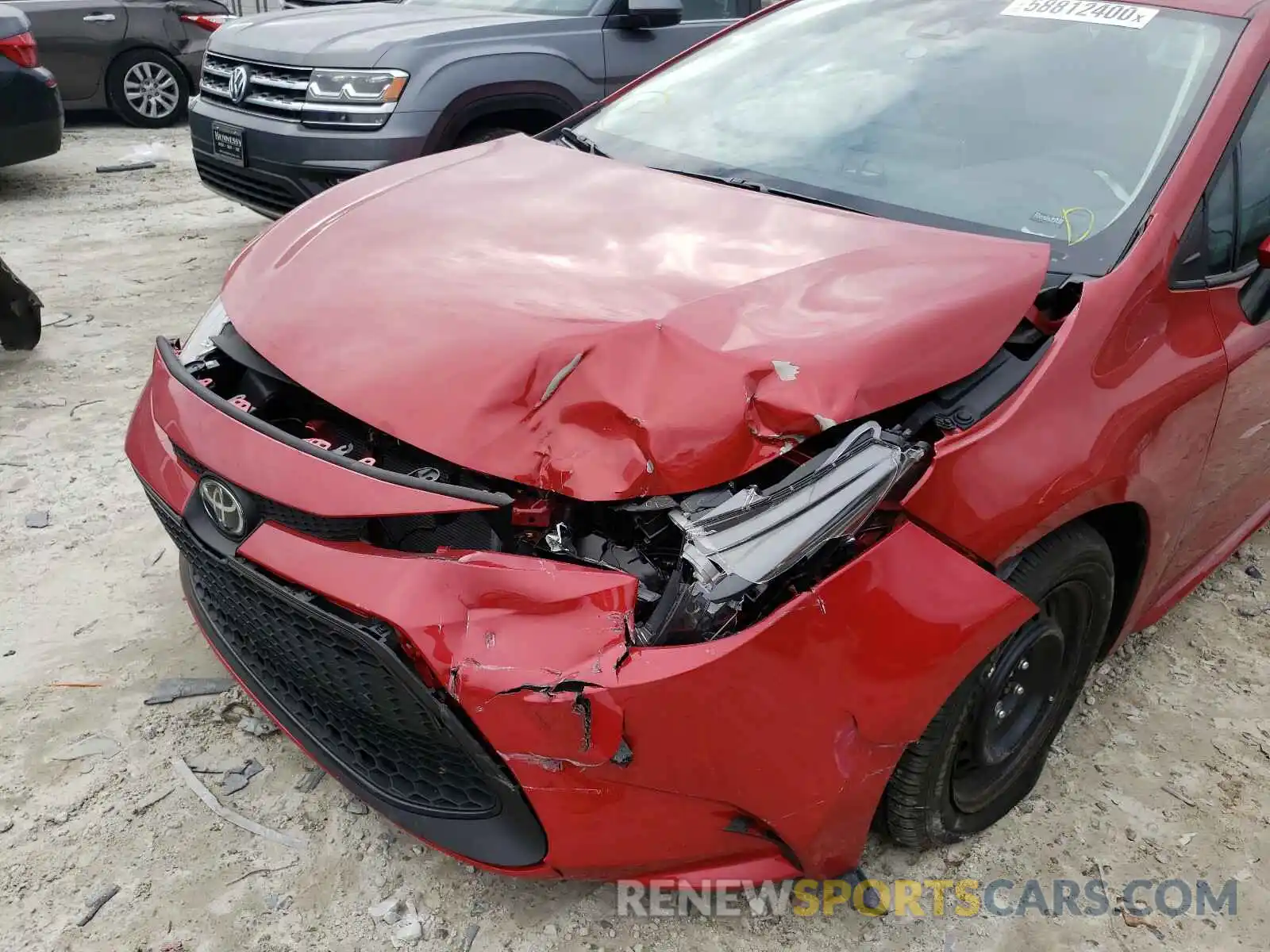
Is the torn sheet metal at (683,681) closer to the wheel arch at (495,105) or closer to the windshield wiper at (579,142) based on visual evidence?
the windshield wiper at (579,142)

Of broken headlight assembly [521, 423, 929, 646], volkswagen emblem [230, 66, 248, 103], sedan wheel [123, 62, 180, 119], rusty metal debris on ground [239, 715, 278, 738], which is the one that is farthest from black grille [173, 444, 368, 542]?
sedan wheel [123, 62, 180, 119]

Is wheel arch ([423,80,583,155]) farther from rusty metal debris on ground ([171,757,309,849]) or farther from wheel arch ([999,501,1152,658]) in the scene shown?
wheel arch ([999,501,1152,658])

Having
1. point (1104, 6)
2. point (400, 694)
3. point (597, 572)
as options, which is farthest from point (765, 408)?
point (1104, 6)

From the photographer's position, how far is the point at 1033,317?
186 centimetres

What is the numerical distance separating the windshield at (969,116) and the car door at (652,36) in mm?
2300

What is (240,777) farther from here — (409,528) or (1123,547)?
(1123,547)

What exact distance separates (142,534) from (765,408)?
2.29m

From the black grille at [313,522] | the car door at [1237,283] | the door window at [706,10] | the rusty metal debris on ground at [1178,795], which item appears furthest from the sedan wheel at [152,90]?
the rusty metal debris on ground at [1178,795]

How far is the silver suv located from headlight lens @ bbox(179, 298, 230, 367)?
242 centimetres

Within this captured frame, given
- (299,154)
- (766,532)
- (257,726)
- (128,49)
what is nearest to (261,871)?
(257,726)

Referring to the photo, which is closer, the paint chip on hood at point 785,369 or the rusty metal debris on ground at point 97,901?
the paint chip on hood at point 785,369

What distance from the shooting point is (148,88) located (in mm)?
8508

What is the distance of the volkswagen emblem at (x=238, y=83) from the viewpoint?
501 cm

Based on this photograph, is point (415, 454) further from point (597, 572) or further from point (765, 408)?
point (765, 408)
